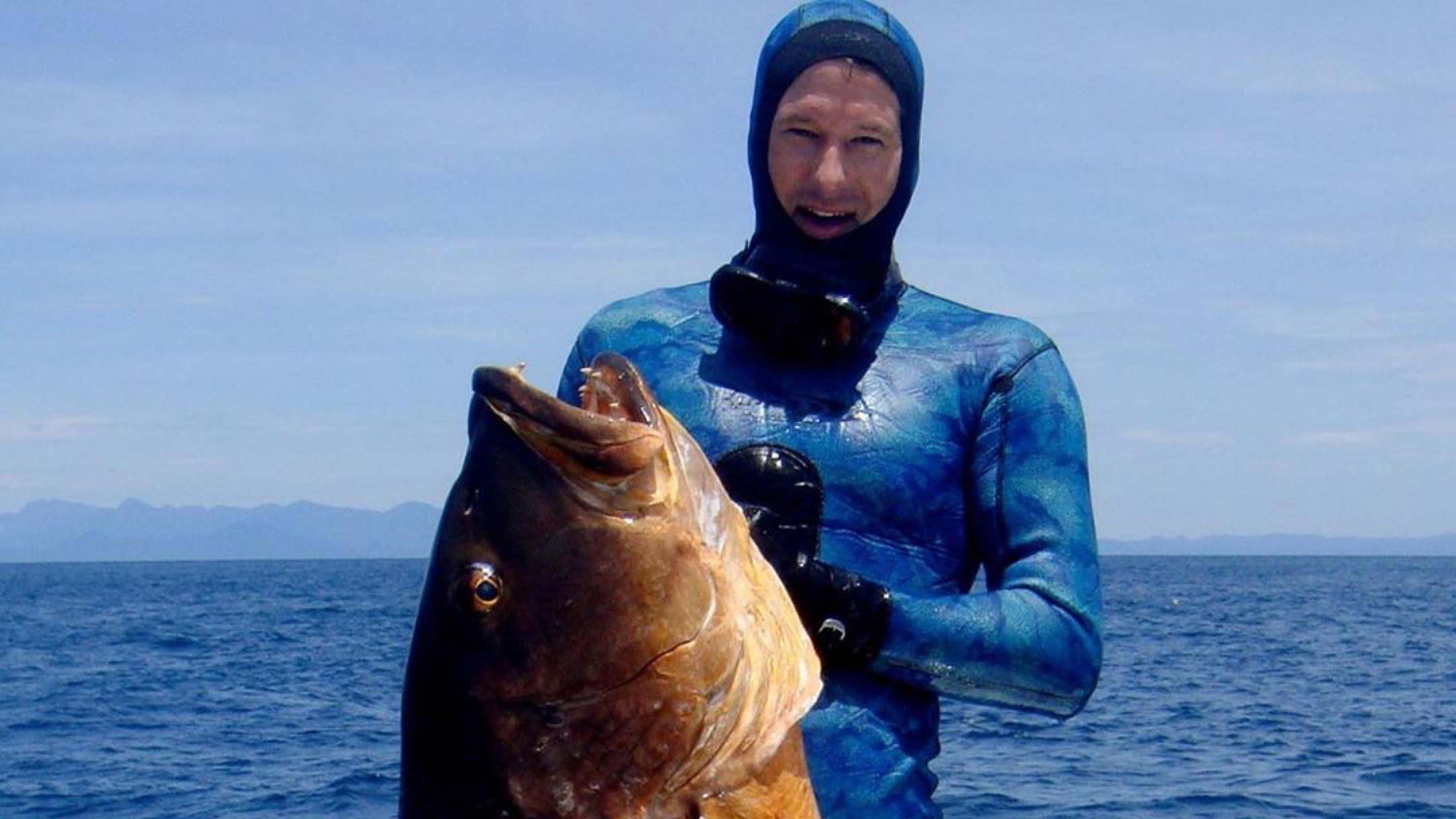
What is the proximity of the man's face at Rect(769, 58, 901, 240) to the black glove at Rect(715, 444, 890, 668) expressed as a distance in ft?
1.97

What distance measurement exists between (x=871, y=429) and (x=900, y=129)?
686 mm

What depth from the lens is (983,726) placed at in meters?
30.3

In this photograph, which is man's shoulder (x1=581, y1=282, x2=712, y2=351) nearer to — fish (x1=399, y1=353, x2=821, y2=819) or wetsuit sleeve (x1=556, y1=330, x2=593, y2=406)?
wetsuit sleeve (x1=556, y1=330, x2=593, y2=406)

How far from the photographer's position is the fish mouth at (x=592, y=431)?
Result: 253 cm

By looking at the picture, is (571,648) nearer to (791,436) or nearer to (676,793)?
(676,793)

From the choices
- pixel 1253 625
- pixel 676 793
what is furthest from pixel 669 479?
pixel 1253 625

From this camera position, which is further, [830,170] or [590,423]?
[830,170]

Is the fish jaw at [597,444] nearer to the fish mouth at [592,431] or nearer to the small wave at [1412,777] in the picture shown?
the fish mouth at [592,431]

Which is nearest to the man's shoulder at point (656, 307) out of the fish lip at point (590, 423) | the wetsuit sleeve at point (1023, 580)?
the wetsuit sleeve at point (1023, 580)

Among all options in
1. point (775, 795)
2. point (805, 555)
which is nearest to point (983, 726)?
point (805, 555)

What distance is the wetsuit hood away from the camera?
12.6ft

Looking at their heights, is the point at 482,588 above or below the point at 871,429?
below

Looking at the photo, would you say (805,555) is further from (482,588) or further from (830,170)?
(830,170)

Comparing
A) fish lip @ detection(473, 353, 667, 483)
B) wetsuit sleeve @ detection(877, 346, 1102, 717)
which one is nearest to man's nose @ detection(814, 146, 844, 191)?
wetsuit sleeve @ detection(877, 346, 1102, 717)
